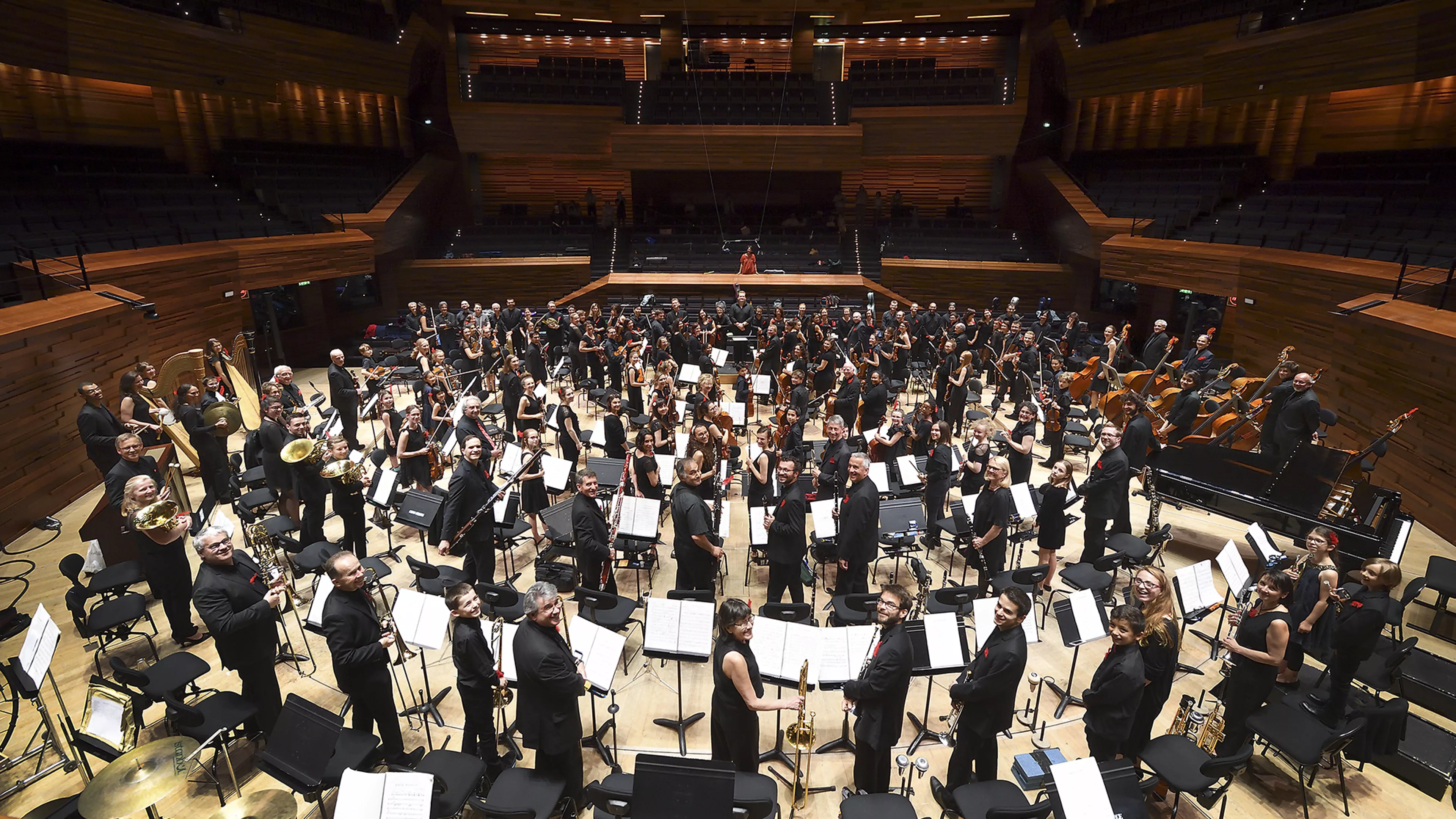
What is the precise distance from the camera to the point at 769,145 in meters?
21.2

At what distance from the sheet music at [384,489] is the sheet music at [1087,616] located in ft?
21.2

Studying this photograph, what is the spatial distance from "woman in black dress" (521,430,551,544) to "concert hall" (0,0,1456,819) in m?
0.15

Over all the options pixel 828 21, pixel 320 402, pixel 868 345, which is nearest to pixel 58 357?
pixel 320 402

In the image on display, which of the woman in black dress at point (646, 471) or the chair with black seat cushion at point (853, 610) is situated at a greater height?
the woman in black dress at point (646, 471)

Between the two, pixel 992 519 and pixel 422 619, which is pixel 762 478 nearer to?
pixel 992 519

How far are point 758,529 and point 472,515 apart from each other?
8.78 feet

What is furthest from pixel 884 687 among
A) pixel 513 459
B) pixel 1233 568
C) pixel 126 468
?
→ pixel 126 468

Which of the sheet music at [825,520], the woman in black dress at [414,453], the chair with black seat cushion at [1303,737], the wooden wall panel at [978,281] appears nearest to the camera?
the chair with black seat cushion at [1303,737]

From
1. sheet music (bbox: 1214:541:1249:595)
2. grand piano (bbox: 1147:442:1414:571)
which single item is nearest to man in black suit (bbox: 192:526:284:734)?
sheet music (bbox: 1214:541:1249:595)

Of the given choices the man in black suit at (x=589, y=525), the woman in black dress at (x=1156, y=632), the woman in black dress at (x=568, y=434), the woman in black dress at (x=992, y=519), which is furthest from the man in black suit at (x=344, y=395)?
the woman in black dress at (x=1156, y=632)

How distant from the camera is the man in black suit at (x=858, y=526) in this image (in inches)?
230

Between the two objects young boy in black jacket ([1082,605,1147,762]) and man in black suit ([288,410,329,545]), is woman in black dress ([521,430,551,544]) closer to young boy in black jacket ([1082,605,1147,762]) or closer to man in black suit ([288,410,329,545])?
man in black suit ([288,410,329,545])

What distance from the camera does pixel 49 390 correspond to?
8977 millimetres

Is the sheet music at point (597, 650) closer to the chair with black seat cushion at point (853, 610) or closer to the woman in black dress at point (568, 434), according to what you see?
the chair with black seat cushion at point (853, 610)
